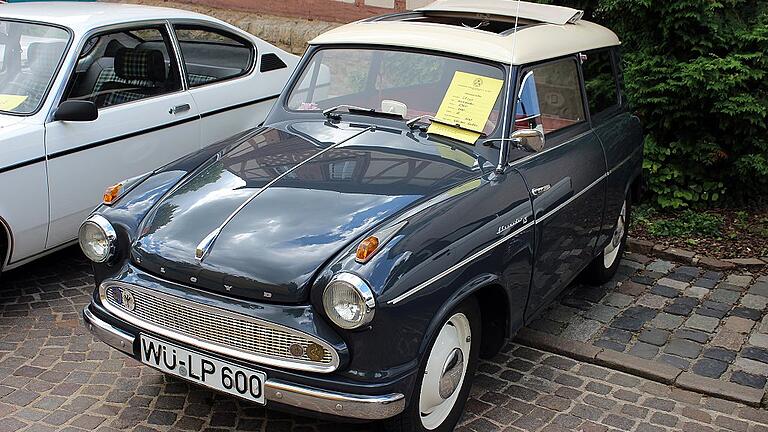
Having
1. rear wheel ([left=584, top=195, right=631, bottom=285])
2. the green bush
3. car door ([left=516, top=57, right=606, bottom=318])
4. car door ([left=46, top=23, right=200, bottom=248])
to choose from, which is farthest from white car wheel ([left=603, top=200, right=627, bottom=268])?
car door ([left=46, top=23, right=200, bottom=248])

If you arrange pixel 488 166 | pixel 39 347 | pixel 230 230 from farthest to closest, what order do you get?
pixel 39 347 < pixel 488 166 < pixel 230 230

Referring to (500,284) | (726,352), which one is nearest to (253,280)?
(500,284)

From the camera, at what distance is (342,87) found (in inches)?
185

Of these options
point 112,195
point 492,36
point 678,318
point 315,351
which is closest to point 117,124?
point 112,195

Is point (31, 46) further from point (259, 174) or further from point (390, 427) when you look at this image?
point (390, 427)

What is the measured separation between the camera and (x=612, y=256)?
5676 millimetres

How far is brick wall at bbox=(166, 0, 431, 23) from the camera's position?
10234 mm

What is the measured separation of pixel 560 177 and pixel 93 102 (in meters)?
2.92

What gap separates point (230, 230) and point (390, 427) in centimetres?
105

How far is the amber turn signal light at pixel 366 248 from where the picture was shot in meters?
3.21

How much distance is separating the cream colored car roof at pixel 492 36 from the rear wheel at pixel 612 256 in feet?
3.85

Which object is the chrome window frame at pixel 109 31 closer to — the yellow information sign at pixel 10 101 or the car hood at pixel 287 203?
→ the yellow information sign at pixel 10 101

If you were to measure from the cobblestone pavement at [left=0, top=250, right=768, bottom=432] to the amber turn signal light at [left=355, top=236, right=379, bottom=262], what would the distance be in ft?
3.35

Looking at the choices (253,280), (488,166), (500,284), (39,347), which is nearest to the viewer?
(253,280)
